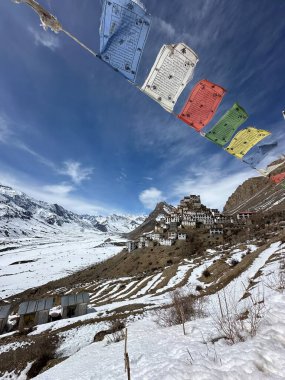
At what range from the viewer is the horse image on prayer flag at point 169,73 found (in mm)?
9570

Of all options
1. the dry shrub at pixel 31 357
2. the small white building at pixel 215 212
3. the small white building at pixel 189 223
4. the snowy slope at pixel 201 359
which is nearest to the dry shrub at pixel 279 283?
the snowy slope at pixel 201 359

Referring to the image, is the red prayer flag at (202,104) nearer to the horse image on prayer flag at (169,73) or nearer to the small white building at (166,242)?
the horse image on prayer flag at (169,73)

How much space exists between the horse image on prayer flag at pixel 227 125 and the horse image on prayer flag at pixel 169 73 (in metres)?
2.71

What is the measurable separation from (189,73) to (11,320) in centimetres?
4838

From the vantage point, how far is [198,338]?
9.31 metres

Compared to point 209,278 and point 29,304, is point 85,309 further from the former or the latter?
point 209,278

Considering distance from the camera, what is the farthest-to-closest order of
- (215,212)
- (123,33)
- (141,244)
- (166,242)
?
(215,212), (141,244), (166,242), (123,33)

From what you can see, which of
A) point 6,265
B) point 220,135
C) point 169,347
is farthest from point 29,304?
point 6,265

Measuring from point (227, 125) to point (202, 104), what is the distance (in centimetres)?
173

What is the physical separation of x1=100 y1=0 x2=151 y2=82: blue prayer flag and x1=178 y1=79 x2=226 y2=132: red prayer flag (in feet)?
10.3

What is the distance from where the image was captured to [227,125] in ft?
37.6

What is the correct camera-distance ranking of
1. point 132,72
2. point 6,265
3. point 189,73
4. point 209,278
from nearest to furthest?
point 132,72 → point 189,73 → point 209,278 → point 6,265

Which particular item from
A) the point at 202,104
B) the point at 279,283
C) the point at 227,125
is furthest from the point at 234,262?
the point at 202,104

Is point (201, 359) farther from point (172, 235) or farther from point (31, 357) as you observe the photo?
point (172, 235)
